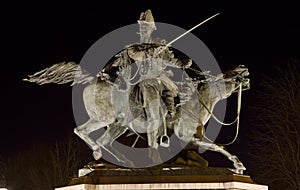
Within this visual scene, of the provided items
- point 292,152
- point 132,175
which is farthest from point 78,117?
point 292,152

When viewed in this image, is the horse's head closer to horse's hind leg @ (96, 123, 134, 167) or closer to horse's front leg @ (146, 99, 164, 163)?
horse's front leg @ (146, 99, 164, 163)

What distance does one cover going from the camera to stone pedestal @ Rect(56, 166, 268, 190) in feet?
40.0

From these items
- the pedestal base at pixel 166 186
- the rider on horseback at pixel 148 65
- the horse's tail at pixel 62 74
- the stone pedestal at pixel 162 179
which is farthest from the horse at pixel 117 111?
the pedestal base at pixel 166 186

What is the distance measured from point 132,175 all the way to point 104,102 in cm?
141

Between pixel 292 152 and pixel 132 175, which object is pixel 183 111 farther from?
pixel 292 152

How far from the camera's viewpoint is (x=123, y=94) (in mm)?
13023

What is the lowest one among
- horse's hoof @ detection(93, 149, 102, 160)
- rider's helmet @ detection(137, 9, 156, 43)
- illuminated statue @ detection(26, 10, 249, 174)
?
horse's hoof @ detection(93, 149, 102, 160)

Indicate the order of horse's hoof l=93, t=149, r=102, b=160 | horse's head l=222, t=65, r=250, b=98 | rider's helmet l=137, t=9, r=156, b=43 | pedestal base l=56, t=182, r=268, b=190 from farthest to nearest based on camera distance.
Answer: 1. rider's helmet l=137, t=9, r=156, b=43
2. horse's head l=222, t=65, r=250, b=98
3. horse's hoof l=93, t=149, r=102, b=160
4. pedestal base l=56, t=182, r=268, b=190

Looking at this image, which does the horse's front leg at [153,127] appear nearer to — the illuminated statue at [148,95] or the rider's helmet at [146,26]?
the illuminated statue at [148,95]

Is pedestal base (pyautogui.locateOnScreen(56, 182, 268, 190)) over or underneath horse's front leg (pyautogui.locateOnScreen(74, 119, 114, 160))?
underneath

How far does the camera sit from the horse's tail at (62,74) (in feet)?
43.2

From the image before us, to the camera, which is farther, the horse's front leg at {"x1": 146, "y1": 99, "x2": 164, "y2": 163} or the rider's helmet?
the rider's helmet

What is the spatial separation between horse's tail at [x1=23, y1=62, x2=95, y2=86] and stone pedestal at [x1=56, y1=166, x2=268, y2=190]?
1761mm

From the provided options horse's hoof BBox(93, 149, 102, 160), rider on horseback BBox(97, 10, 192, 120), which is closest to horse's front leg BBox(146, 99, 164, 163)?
rider on horseback BBox(97, 10, 192, 120)
